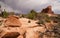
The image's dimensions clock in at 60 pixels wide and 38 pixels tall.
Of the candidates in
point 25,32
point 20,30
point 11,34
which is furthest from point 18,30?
point 11,34

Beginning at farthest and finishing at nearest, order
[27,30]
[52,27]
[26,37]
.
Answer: [52,27], [27,30], [26,37]

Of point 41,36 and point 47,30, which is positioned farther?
point 47,30

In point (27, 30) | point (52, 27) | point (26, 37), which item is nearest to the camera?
point (26, 37)

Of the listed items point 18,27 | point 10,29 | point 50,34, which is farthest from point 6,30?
point 50,34

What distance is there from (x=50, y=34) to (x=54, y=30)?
1.24 metres

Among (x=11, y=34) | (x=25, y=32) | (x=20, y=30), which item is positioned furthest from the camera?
(x=20, y=30)

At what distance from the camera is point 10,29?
18078mm

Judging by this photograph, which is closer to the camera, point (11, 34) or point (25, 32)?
point (11, 34)

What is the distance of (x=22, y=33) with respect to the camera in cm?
1794

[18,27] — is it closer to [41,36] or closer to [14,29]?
[14,29]

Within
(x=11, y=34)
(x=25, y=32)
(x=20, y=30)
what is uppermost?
(x=20, y=30)

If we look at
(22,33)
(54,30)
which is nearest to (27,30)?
(22,33)

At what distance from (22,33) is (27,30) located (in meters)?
0.73

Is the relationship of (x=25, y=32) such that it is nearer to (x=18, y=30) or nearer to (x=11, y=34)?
(x=18, y=30)
